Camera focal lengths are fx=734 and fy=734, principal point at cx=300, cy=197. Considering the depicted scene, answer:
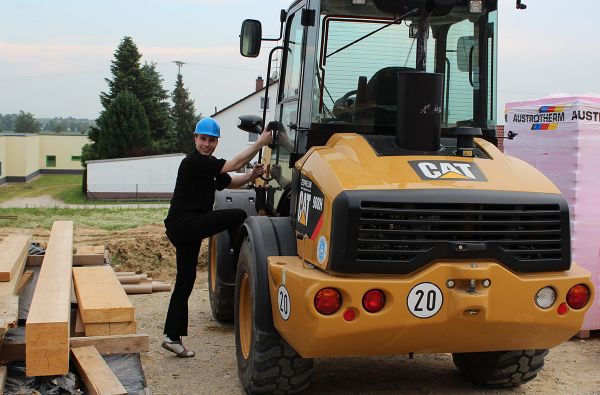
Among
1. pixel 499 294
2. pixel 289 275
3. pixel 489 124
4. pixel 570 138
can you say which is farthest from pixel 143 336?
pixel 570 138

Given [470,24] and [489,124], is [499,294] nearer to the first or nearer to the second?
[489,124]

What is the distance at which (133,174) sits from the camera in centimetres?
4578

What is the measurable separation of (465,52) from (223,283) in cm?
324

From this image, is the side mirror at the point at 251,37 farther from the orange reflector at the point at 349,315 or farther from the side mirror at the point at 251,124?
the orange reflector at the point at 349,315

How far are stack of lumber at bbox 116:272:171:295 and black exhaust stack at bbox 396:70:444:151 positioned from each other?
5185mm

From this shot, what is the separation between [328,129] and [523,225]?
1493 mm

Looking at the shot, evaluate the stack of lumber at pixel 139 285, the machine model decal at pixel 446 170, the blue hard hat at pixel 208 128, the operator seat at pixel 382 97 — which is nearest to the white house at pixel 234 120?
the stack of lumber at pixel 139 285

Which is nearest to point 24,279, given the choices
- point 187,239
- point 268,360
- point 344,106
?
point 187,239

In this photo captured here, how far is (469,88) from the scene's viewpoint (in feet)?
18.0

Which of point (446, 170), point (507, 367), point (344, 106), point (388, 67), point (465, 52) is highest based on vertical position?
point (465, 52)

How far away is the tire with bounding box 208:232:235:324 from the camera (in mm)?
7078

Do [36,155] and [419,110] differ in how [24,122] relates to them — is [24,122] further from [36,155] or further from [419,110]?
[419,110]

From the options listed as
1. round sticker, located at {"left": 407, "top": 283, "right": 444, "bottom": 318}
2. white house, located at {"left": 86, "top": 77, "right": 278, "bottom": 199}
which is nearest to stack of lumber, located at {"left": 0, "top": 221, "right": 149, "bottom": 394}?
round sticker, located at {"left": 407, "top": 283, "right": 444, "bottom": 318}

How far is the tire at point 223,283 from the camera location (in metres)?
7.08
